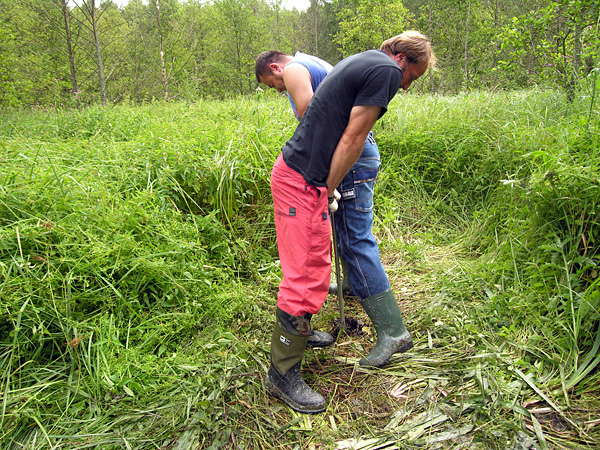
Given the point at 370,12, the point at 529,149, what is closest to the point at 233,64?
the point at 370,12

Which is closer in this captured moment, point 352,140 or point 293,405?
point 352,140

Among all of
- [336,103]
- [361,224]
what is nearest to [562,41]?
[361,224]

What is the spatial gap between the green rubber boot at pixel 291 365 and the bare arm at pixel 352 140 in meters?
0.69

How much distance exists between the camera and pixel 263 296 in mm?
2773

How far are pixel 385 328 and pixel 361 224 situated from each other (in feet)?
Result: 2.04

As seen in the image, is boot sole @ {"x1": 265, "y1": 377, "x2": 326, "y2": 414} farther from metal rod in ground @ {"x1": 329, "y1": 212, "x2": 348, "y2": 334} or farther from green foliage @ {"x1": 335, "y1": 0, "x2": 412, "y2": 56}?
green foliage @ {"x1": 335, "y1": 0, "x2": 412, "y2": 56}

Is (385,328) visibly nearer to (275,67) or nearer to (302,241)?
(302,241)

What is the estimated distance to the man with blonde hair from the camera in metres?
1.60

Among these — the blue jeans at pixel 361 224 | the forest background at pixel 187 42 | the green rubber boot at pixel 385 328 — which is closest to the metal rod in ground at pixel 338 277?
the blue jeans at pixel 361 224

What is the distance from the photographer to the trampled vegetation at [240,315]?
175cm

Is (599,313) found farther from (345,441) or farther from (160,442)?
(160,442)

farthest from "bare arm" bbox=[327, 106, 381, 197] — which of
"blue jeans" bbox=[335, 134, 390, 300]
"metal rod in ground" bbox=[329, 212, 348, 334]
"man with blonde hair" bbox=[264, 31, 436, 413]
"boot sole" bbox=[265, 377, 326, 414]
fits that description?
"boot sole" bbox=[265, 377, 326, 414]

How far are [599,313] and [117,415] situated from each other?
99.5 inches

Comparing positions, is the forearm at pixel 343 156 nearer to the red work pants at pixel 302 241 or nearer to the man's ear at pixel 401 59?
the red work pants at pixel 302 241
